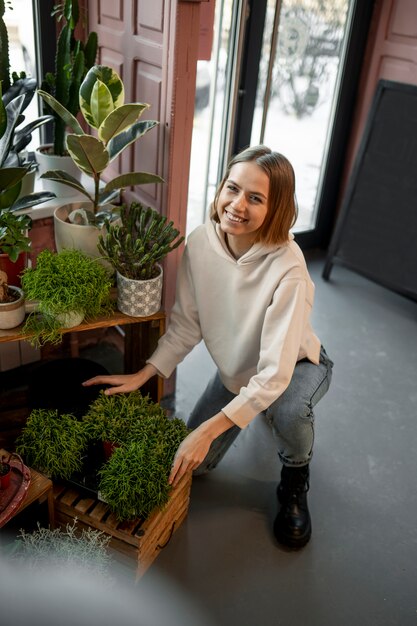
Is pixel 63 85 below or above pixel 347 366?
above

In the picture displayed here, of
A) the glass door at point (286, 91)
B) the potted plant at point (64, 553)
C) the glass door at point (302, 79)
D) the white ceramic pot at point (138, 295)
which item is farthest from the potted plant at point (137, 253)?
the glass door at point (302, 79)

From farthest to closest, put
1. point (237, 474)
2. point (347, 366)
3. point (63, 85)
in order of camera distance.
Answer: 1. point (347, 366)
2. point (237, 474)
3. point (63, 85)

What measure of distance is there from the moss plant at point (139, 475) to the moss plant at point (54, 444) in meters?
0.09

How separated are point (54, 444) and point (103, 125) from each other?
0.86 metres

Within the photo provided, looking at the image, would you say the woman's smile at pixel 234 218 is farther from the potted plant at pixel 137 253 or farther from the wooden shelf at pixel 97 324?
the wooden shelf at pixel 97 324

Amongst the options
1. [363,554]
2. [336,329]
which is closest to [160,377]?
[363,554]

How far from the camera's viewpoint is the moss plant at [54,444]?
5.29 feet

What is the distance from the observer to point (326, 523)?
6.29ft

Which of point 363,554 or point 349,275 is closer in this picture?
point 363,554

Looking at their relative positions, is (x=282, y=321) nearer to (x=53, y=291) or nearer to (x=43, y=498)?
(x=53, y=291)

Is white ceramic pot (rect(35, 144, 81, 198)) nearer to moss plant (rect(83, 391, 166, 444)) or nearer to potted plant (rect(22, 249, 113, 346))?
potted plant (rect(22, 249, 113, 346))

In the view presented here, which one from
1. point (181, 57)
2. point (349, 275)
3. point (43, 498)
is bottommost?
point (349, 275)

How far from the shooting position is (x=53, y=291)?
1.61 meters

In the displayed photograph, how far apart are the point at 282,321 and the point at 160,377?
0.50 meters
